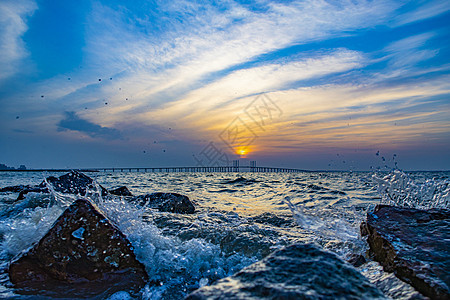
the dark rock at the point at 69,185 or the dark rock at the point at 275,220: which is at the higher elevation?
the dark rock at the point at 69,185

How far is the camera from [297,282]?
1.56 meters

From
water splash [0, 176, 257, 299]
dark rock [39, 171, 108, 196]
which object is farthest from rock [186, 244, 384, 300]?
dark rock [39, 171, 108, 196]

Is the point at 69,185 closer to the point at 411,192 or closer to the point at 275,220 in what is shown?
the point at 275,220

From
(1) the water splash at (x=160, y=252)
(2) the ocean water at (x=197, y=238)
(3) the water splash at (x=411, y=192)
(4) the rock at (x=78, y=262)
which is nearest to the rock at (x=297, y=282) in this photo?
(2) the ocean water at (x=197, y=238)

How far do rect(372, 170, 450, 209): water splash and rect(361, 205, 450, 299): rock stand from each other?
2.42 meters

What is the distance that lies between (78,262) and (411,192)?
21.0ft

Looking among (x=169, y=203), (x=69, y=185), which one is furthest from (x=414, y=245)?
(x=69, y=185)

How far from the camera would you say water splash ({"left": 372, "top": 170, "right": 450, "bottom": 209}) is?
541 cm

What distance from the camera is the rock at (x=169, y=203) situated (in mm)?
6277

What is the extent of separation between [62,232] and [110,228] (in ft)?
1.51

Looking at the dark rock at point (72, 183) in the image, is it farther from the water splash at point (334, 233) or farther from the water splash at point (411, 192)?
the water splash at point (411, 192)

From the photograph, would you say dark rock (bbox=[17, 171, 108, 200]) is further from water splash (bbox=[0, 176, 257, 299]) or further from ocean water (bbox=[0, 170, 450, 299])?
water splash (bbox=[0, 176, 257, 299])

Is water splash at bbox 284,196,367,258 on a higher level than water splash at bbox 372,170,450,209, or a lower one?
lower

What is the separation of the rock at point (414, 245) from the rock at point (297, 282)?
2.87 feet
